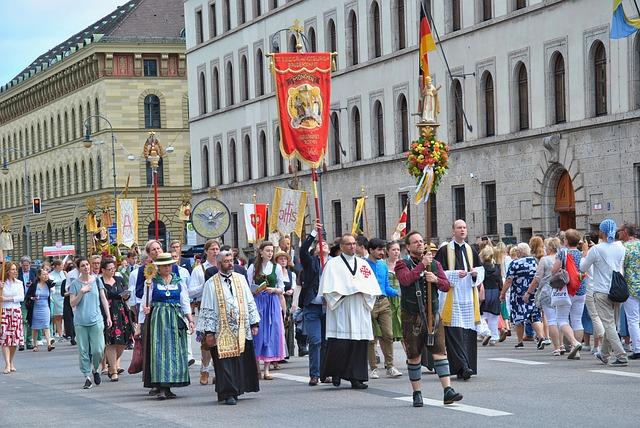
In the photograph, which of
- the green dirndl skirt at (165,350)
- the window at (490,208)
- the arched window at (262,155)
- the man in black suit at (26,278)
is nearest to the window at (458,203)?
the window at (490,208)

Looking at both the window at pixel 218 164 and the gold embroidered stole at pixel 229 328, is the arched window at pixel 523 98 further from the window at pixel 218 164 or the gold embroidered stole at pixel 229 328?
the gold embroidered stole at pixel 229 328

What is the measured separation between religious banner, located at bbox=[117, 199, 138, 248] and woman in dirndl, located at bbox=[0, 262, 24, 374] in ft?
52.3

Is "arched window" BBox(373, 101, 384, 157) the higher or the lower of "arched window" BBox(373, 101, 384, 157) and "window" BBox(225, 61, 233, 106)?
the lower

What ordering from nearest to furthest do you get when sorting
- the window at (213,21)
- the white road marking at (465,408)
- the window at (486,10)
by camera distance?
the white road marking at (465,408), the window at (486,10), the window at (213,21)

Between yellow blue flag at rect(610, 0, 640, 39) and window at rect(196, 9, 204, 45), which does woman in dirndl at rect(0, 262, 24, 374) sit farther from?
window at rect(196, 9, 204, 45)

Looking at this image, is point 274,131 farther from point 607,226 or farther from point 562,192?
point 607,226

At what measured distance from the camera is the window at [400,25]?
177 ft

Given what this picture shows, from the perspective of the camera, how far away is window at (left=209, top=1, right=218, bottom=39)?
72.7 m

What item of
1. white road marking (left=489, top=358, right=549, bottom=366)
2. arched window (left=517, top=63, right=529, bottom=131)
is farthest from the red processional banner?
arched window (left=517, top=63, right=529, bottom=131)

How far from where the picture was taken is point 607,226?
2020 cm

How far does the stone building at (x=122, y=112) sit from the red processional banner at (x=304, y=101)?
68.4m

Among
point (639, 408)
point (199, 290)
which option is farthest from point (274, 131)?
point (639, 408)

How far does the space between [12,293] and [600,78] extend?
20914mm

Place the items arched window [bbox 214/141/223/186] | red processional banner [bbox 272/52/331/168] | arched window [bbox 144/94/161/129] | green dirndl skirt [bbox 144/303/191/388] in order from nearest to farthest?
green dirndl skirt [bbox 144/303/191/388], red processional banner [bbox 272/52/331/168], arched window [bbox 214/141/223/186], arched window [bbox 144/94/161/129]
